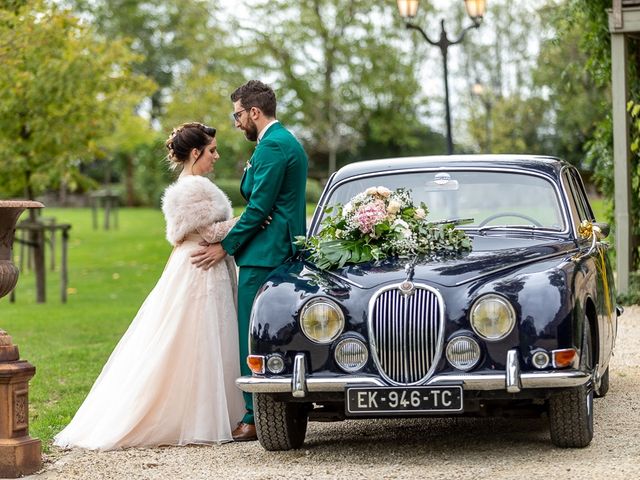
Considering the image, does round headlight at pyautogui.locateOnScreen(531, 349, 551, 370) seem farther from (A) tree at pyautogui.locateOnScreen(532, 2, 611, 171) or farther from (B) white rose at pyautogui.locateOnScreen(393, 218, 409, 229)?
(A) tree at pyautogui.locateOnScreen(532, 2, 611, 171)

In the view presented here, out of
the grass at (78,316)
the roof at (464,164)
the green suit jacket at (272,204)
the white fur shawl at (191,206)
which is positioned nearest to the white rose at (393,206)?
the roof at (464,164)

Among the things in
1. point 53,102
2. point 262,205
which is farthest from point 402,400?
point 53,102

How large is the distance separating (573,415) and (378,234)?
1532 mm

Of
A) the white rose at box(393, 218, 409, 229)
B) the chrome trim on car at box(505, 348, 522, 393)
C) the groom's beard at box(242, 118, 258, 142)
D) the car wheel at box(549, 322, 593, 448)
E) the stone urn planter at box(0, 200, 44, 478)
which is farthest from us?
the groom's beard at box(242, 118, 258, 142)

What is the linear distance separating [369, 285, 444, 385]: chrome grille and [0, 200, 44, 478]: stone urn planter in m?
1.92

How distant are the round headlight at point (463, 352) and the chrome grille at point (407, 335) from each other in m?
0.07

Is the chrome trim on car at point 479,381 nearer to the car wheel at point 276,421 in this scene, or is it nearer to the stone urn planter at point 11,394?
the car wheel at point 276,421

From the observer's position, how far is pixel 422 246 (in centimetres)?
696

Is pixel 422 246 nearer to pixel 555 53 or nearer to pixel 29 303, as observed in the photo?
pixel 29 303

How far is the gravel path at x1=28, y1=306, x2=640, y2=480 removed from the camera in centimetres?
610

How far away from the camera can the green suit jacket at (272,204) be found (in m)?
7.48

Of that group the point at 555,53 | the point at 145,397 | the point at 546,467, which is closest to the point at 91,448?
the point at 145,397

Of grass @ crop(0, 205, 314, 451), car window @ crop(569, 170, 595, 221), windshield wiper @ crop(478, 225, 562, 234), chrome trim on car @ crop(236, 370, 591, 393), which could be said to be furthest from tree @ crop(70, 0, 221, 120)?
chrome trim on car @ crop(236, 370, 591, 393)

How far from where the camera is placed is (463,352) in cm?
616
